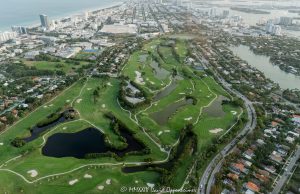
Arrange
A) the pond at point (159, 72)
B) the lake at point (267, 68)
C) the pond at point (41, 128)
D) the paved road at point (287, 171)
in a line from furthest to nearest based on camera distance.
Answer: the pond at point (159, 72) → the lake at point (267, 68) → the pond at point (41, 128) → the paved road at point (287, 171)

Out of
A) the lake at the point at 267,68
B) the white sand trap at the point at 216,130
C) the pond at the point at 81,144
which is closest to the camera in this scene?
the pond at the point at 81,144

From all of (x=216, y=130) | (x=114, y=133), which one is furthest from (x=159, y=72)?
(x=114, y=133)

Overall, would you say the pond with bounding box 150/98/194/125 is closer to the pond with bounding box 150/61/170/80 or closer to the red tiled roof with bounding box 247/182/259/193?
the pond with bounding box 150/61/170/80

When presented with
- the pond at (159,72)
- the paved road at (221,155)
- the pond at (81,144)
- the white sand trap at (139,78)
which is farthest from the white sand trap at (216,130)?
the pond at (159,72)

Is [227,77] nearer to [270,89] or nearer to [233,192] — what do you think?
[270,89]

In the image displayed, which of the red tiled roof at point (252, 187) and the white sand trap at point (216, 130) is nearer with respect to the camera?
the red tiled roof at point (252, 187)

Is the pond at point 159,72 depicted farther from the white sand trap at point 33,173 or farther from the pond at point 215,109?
the white sand trap at point 33,173

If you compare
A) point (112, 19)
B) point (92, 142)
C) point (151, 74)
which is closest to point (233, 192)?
point (92, 142)

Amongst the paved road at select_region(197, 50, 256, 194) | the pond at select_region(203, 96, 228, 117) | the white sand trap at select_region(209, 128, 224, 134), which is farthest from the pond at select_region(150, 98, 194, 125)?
the paved road at select_region(197, 50, 256, 194)
